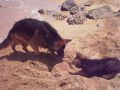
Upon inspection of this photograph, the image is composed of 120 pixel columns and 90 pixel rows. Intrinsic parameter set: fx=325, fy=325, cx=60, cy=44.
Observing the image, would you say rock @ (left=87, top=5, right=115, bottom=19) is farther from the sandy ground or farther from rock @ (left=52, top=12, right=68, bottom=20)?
rock @ (left=52, top=12, right=68, bottom=20)

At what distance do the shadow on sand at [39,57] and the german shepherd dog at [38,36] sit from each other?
0.15 m

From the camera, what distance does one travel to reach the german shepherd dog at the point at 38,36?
27.1 feet

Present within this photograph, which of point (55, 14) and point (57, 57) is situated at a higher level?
point (57, 57)

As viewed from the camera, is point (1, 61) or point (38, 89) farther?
point (1, 61)

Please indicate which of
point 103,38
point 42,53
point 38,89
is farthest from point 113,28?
point 38,89

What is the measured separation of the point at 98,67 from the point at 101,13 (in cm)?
503

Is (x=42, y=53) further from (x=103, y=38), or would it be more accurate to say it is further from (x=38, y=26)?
(x=103, y=38)

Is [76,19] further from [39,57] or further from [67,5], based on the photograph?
[39,57]

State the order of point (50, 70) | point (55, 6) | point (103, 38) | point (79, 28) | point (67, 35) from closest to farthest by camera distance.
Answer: point (50, 70) < point (103, 38) < point (67, 35) < point (79, 28) < point (55, 6)

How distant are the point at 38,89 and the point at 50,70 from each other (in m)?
0.99

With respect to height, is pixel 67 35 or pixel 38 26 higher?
pixel 38 26

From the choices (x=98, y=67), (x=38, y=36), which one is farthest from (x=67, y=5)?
(x=98, y=67)

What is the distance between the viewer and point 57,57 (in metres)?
8.46

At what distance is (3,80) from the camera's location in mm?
7090
